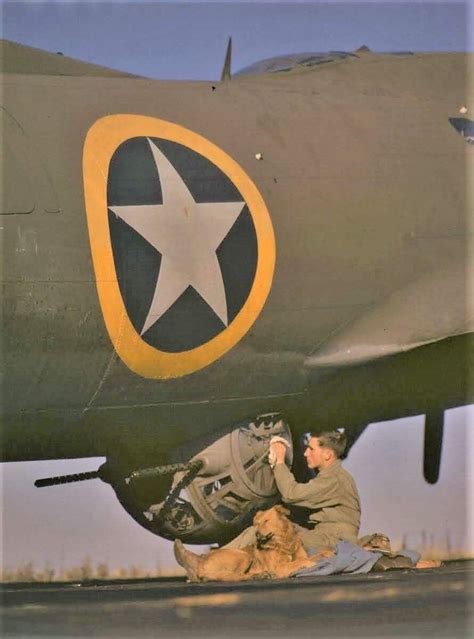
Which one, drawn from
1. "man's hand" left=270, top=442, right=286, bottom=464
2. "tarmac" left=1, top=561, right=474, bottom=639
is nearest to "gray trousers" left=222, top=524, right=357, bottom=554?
"tarmac" left=1, top=561, right=474, bottom=639

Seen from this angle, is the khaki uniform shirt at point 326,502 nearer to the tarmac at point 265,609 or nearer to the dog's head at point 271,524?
the dog's head at point 271,524

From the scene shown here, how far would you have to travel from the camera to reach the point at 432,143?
40.6 ft

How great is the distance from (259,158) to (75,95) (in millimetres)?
1592

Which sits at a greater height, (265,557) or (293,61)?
(293,61)

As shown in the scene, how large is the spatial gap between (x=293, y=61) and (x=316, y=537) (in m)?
4.62

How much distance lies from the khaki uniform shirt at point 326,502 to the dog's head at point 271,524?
20cm

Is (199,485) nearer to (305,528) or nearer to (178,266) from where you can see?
(305,528)

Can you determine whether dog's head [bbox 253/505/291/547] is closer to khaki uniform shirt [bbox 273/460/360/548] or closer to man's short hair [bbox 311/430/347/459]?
khaki uniform shirt [bbox 273/460/360/548]

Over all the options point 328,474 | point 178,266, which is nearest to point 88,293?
point 178,266

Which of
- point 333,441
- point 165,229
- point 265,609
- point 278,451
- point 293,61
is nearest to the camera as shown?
point 265,609

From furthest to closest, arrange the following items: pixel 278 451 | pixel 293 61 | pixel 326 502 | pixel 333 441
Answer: pixel 293 61 → pixel 333 441 → pixel 278 451 → pixel 326 502

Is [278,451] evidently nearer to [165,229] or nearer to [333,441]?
[333,441]

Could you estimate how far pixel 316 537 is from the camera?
11.3 meters

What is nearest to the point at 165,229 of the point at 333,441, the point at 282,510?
the point at 333,441
